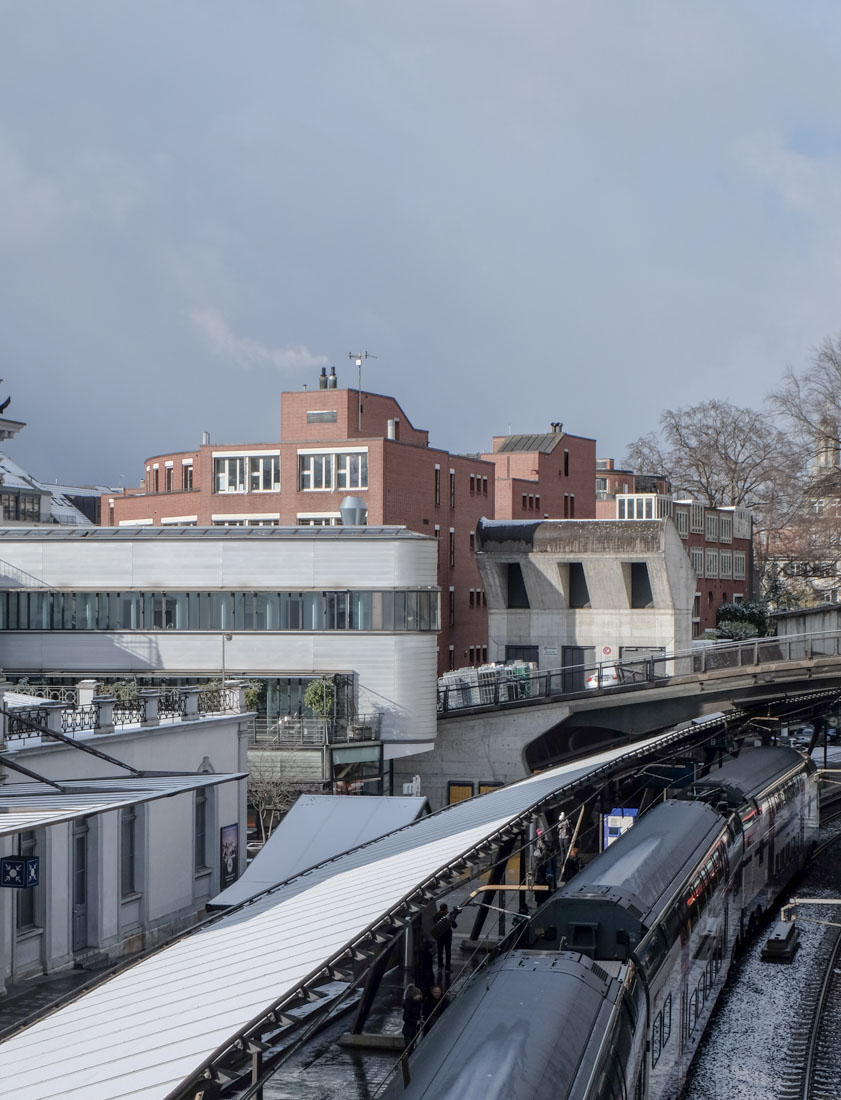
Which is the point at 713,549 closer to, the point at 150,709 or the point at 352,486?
the point at 352,486

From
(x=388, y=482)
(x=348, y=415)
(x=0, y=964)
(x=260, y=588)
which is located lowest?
(x=0, y=964)

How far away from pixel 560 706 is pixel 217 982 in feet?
123

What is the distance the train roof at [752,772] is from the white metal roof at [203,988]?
10.1m

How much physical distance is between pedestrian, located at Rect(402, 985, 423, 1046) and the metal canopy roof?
1.63 m

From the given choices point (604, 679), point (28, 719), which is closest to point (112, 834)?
point (28, 719)

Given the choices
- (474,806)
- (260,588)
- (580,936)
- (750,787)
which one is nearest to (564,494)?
(260,588)

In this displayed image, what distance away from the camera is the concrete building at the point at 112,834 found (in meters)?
24.8

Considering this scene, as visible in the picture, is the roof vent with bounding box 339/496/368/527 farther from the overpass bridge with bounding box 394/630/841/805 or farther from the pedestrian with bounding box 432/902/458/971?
the pedestrian with bounding box 432/902/458/971

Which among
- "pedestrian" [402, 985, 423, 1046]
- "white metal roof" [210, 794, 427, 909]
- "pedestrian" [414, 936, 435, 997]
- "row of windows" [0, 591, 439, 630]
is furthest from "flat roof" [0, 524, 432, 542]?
"pedestrian" [402, 985, 423, 1046]

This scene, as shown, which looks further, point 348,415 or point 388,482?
point 348,415

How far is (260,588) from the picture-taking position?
47.8 m

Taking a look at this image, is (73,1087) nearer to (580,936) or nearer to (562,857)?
(580,936)

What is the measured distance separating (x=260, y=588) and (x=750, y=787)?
22.8 metres

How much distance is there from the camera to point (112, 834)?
2900 cm
